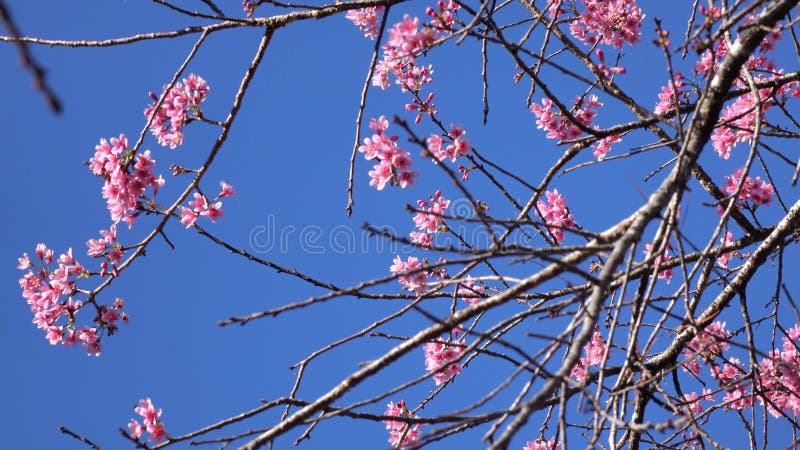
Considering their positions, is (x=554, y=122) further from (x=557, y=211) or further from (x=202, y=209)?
(x=202, y=209)

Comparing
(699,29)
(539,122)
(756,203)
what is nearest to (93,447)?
(699,29)

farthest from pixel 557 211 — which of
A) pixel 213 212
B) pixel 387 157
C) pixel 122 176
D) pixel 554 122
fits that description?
pixel 122 176

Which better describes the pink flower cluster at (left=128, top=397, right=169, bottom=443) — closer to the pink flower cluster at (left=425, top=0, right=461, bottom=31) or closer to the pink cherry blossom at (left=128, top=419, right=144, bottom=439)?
the pink cherry blossom at (left=128, top=419, right=144, bottom=439)

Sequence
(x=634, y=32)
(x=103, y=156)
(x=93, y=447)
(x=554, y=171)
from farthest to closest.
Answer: (x=634, y=32) < (x=103, y=156) < (x=554, y=171) < (x=93, y=447)

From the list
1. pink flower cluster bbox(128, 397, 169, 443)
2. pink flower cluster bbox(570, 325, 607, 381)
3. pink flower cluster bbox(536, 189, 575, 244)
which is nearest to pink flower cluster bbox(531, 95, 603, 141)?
pink flower cluster bbox(536, 189, 575, 244)

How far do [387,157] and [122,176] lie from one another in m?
1.16

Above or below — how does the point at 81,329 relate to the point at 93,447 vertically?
above

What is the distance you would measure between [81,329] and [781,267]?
3381 millimetres

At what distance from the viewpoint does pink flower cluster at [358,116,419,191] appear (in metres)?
2.97

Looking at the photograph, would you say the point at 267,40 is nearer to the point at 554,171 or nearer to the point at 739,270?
the point at 554,171

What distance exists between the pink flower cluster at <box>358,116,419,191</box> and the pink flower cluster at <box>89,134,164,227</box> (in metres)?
1.00

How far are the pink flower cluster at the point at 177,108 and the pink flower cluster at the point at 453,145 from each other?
3.54 ft

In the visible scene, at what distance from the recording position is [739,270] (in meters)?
3.16

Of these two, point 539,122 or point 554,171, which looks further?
point 539,122
